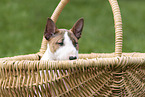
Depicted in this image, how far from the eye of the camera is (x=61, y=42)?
1.42 m

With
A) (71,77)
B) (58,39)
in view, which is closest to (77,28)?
(58,39)

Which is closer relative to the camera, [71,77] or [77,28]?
[71,77]

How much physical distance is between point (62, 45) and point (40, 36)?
2121 mm

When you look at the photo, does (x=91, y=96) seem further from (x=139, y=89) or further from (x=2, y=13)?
(x=2, y=13)

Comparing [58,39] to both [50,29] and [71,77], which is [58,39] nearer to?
[50,29]

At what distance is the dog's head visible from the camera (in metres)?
1.36

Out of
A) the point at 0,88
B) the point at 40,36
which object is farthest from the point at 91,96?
the point at 40,36

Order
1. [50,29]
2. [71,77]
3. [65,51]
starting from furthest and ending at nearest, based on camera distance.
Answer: [50,29] < [65,51] < [71,77]

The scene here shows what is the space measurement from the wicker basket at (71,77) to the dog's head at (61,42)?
9.9 inches

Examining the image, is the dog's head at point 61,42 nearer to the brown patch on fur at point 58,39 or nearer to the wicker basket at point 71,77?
the brown patch on fur at point 58,39

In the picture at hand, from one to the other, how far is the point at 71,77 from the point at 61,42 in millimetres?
389

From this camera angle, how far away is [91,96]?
1131 millimetres

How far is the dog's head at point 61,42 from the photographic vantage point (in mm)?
1359

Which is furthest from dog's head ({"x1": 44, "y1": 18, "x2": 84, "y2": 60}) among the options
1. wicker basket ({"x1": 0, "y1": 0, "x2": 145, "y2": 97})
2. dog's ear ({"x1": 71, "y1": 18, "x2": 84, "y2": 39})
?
wicker basket ({"x1": 0, "y1": 0, "x2": 145, "y2": 97})
